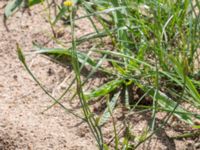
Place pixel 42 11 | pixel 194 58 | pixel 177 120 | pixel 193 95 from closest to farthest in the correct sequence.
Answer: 1. pixel 193 95
2. pixel 177 120
3. pixel 194 58
4. pixel 42 11

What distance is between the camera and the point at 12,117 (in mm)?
1825

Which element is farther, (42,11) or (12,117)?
(42,11)

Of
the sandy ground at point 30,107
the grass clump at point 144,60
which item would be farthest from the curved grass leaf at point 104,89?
the sandy ground at point 30,107

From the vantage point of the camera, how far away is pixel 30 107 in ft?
6.16

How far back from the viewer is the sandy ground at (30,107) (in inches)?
68.2

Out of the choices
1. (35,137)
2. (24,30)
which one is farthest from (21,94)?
(24,30)

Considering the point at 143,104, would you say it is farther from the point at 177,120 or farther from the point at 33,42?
the point at 33,42

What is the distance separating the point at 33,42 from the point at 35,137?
523 millimetres

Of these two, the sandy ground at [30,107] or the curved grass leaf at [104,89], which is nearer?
the sandy ground at [30,107]

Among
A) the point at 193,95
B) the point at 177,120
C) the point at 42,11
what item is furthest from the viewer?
the point at 42,11

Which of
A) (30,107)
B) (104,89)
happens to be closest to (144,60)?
(104,89)

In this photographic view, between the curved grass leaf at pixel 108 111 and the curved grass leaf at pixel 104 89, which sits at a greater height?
the curved grass leaf at pixel 104 89

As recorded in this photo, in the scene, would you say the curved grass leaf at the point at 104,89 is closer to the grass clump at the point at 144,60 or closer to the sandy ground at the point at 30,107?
the grass clump at the point at 144,60

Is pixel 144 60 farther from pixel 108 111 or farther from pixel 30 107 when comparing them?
pixel 30 107
